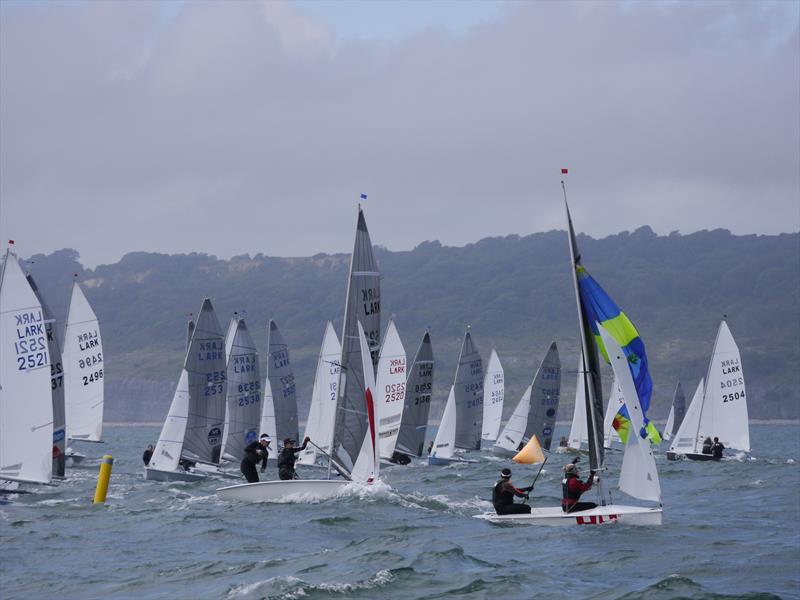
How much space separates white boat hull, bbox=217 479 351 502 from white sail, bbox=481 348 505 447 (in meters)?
31.5

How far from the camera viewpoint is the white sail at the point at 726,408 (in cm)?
4541

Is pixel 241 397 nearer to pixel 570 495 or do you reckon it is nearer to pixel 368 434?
pixel 368 434

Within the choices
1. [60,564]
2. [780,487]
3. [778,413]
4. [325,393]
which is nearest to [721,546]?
[60,564]

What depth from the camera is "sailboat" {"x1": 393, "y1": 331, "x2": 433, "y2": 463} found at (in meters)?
43.1

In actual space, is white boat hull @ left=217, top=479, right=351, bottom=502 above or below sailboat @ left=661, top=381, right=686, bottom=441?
below

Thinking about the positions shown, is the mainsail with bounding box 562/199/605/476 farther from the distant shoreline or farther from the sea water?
the distant shoreline

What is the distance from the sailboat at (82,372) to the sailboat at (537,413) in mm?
17683

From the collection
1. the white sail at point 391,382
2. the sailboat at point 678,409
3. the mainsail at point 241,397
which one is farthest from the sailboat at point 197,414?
the sailboat at point 678,409

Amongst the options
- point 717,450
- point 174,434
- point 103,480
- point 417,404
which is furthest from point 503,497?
point 717,450

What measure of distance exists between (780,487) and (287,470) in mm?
13687

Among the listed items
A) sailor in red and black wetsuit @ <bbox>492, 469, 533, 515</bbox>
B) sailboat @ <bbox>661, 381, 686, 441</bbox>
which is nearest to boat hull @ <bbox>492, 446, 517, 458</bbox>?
sailboat @ <bbox>661, 381, 686, 441</bbox>

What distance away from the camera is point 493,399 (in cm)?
5800

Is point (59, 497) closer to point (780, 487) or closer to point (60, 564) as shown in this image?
point (60, 564)

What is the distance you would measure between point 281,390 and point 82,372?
6408mm
